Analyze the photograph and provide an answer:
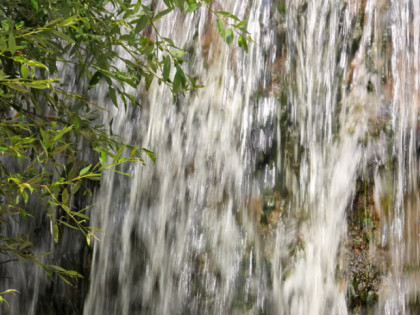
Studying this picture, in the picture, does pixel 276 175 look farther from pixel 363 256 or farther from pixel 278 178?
pixel 363 256

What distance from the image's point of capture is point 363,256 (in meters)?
2.57

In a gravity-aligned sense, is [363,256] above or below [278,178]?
below

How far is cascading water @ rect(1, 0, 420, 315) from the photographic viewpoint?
2590 mm

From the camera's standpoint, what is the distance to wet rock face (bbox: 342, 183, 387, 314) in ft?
8.31

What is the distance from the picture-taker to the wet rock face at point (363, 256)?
253cm

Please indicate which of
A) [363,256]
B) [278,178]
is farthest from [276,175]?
[363,256]

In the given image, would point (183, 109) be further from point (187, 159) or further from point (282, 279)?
point (282, 279)

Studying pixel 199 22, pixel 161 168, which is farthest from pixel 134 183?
pixel 199 22

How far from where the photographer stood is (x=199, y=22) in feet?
11.0

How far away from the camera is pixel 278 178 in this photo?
2.85m

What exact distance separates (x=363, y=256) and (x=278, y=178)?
1.72ft

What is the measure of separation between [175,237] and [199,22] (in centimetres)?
116

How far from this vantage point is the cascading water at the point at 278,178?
2.59 meters

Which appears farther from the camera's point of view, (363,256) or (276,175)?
(276,175)
